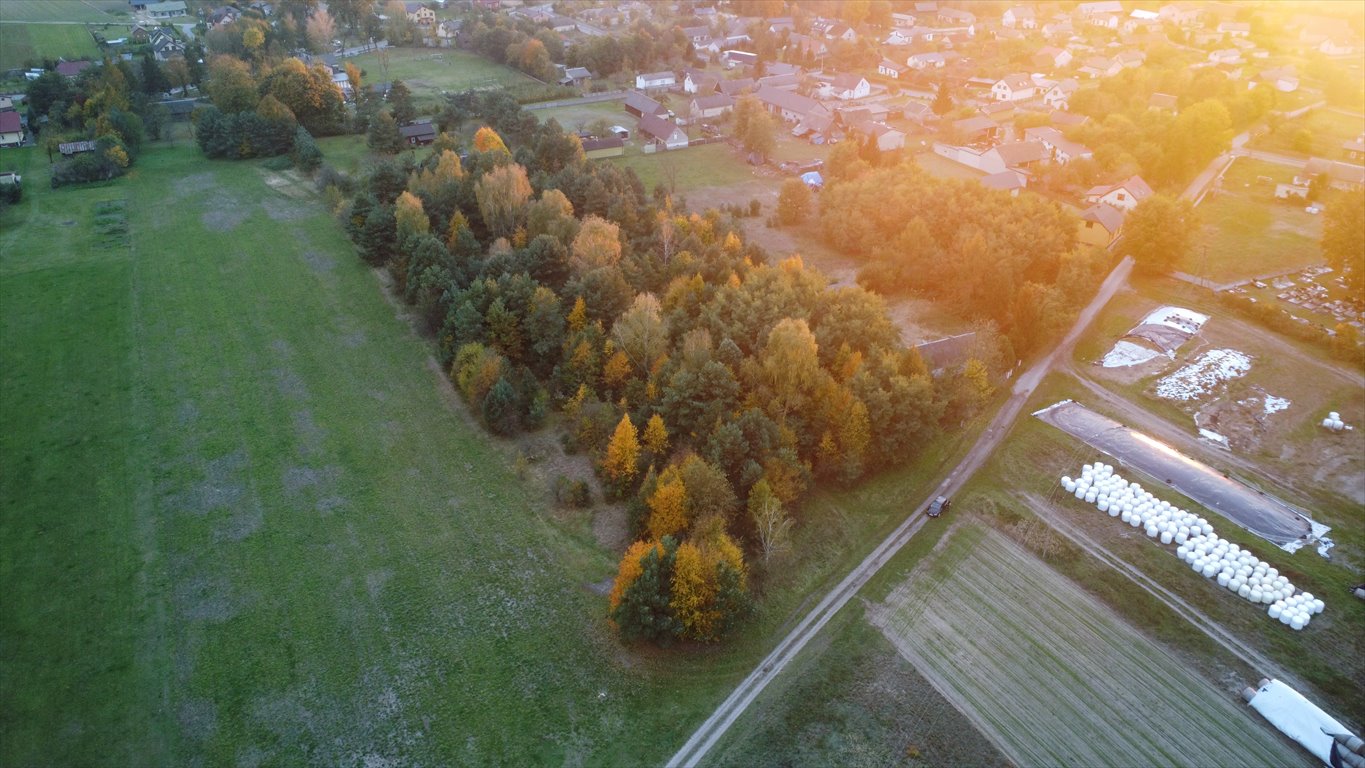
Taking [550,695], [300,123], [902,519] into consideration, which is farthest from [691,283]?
[300,123]

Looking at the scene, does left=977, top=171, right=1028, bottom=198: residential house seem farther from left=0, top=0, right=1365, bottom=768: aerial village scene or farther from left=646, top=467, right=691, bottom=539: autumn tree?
left=646, top=467, right=691, bottom=539: autumn tree

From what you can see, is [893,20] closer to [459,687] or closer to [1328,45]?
[1328,45]

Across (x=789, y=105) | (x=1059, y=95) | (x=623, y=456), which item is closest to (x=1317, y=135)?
(x=1059, y=95)

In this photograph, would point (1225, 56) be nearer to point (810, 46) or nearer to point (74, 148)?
point (810, 46)

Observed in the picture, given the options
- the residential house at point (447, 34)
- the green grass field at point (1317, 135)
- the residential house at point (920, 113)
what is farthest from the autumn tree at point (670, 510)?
the residential house at point (447, 34)

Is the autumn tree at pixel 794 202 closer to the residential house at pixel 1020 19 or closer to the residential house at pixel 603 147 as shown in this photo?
the residential house at pixel 603 147
